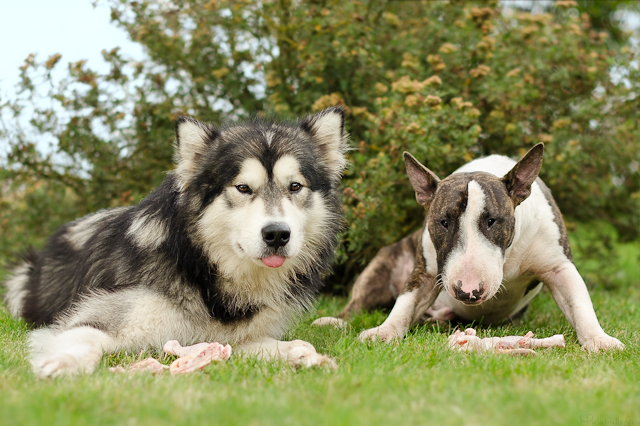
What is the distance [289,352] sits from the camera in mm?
3242

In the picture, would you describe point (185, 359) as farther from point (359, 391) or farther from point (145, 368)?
point (359, 391)

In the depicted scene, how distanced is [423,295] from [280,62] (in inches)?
120

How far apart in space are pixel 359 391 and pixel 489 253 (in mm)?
1461

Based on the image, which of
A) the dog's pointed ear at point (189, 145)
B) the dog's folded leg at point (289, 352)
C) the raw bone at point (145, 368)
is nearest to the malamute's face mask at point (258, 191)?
the dog's pointed ear at point (189, 145)

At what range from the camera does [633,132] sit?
6586mm

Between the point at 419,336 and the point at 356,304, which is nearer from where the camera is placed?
the point at 419,336

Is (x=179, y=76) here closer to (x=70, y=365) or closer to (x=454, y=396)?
(x=70, y=365)

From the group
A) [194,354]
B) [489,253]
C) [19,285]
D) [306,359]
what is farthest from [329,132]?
[19,285]

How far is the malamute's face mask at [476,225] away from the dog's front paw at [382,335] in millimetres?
479

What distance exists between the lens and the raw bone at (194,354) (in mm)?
2988

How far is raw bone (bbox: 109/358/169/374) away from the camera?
9.62 ft

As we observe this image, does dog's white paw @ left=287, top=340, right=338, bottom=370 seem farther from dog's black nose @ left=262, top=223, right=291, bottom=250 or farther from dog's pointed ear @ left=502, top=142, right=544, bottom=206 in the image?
dog's pointed ear @ left=502, top=142, right=544, bottom=206

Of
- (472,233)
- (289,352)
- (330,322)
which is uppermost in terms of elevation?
(472,233)

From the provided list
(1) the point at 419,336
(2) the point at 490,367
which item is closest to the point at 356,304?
(1) the point at 419,336
